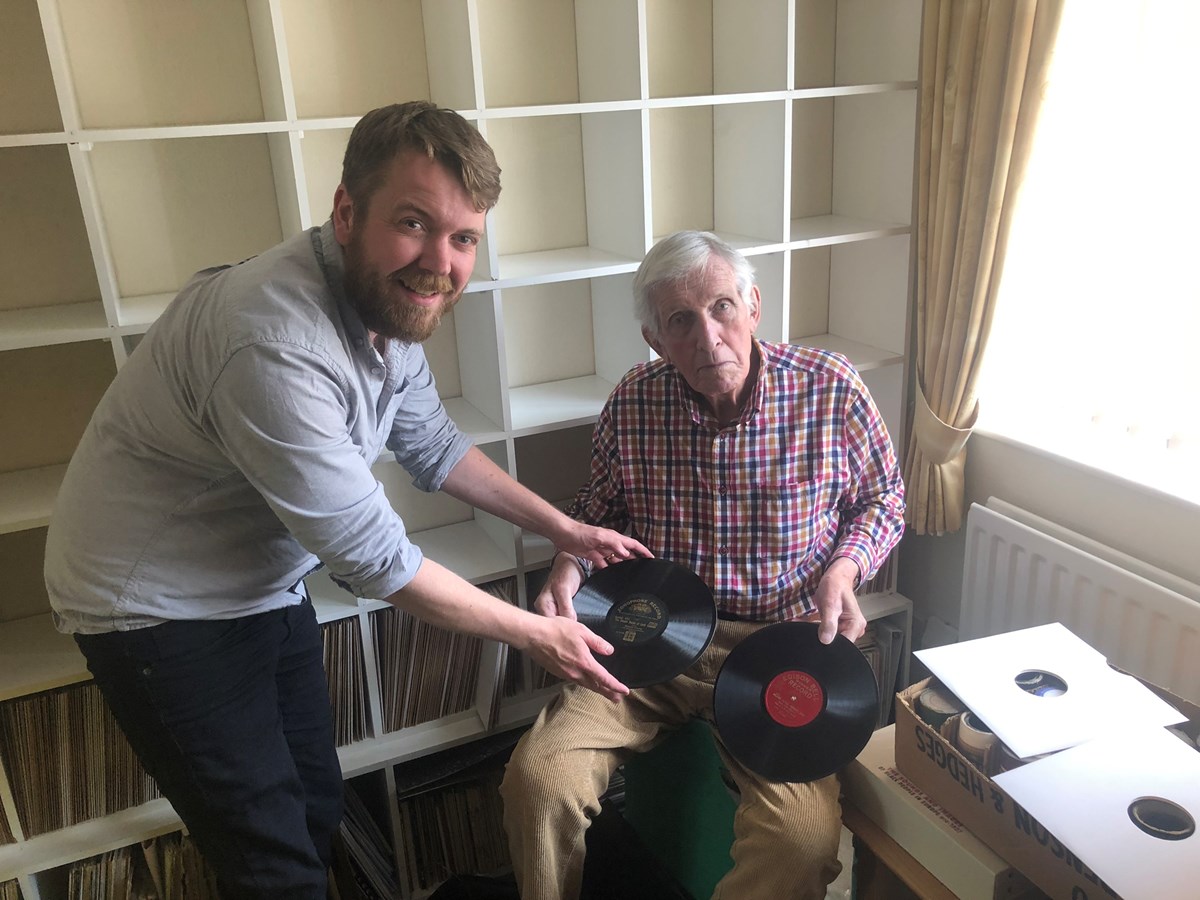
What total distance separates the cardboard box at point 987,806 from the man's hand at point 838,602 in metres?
0.20

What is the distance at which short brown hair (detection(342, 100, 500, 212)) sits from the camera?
50.2 inches

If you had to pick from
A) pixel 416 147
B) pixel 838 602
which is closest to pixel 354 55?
pixel 416 147

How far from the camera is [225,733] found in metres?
1.48

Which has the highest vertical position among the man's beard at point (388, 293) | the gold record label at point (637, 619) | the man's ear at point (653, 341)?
the man's beard at point (388, 293)

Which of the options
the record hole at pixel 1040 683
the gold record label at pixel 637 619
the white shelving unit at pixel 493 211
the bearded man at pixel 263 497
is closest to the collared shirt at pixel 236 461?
the bearded man at pixel 263 497

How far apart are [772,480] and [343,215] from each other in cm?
95

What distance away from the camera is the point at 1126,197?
73.3 inches

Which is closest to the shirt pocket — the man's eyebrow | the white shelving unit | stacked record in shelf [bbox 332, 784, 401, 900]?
the white shelving unit

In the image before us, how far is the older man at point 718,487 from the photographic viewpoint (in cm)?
173

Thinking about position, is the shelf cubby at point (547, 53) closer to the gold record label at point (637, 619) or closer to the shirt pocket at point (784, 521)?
the shirt pocket at point (784, 521)

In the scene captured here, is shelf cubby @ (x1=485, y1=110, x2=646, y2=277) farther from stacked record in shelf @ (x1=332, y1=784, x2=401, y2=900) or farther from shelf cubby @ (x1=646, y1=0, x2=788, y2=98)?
stacked record in shelf @ (x1=332, y1=784, x2=401, y2=900)

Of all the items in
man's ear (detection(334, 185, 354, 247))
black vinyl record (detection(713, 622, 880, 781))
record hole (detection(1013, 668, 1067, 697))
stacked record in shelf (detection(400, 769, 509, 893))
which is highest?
man's ear (detection(334, 185, 354, 247))

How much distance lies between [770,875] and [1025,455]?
3.79ft

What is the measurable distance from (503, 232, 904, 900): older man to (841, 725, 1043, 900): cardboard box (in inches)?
8.4
